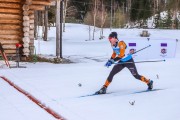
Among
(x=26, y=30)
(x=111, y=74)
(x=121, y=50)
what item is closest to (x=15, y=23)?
(x=26, y=30)

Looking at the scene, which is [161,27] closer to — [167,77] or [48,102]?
[167,77]

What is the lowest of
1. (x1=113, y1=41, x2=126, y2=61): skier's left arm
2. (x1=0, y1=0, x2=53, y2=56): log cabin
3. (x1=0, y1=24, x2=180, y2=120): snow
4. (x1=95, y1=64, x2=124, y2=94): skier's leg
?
(x1=0, y1=24, x2=180, y2=120): snow

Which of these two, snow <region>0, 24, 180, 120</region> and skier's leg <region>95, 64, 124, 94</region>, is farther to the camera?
skier's leg <region>95, 64, 124, 94</region>

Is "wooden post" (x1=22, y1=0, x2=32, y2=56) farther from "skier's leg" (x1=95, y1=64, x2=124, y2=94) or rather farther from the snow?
"skier's leg" (x1=95, y1=64, x2=124, y2=94)

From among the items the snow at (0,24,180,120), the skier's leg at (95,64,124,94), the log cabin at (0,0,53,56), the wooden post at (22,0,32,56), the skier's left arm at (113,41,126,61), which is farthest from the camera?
the wooden post at (22,0,32,56)

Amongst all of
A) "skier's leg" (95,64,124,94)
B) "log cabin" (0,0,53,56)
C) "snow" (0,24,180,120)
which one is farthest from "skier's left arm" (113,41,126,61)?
"log cabin" (0,0,53,56)

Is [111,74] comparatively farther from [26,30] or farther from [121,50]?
[26,30]

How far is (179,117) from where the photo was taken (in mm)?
6902

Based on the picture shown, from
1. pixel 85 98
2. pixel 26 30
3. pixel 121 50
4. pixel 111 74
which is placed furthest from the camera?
pixel 26 30

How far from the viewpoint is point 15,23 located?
52.9ft

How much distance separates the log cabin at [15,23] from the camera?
1571cm

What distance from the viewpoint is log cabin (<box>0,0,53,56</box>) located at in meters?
15.7

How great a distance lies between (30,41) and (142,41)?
5.61m

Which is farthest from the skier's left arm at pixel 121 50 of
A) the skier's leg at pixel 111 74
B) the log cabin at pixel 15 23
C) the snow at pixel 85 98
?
the log cabin at pixel 15 23
